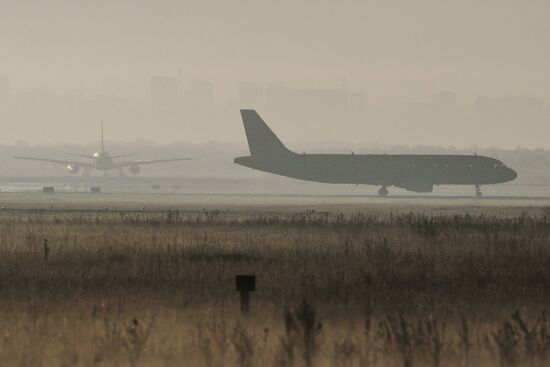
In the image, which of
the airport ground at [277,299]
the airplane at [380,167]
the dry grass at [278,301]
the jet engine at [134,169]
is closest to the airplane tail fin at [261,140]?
the airplane at [380,167]

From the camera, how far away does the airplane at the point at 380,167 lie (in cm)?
11344

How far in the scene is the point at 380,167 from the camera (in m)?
114

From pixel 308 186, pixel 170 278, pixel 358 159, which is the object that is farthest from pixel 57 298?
pixel 308 186

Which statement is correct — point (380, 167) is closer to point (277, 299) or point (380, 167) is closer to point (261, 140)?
point (261, 140)

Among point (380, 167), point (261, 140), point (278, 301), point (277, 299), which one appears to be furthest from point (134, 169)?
point (278, 301)

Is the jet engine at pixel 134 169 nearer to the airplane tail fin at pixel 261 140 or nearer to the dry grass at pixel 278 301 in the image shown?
the airplane tail fin at pixel 261 140

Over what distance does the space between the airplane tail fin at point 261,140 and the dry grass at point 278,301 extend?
222 feet

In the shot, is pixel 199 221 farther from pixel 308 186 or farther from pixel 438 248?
pixel 308 186

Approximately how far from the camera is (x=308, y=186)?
526ft

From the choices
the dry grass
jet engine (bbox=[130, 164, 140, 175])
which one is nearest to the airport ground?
the dry grass

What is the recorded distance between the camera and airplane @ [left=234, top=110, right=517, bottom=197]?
113 meters

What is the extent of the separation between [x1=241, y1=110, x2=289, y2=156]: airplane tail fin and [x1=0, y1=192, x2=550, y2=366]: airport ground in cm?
6480

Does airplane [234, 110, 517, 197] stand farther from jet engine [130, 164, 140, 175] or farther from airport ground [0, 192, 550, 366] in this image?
jet engine [130, 164, 140, 175]

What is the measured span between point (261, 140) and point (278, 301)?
93135mm
